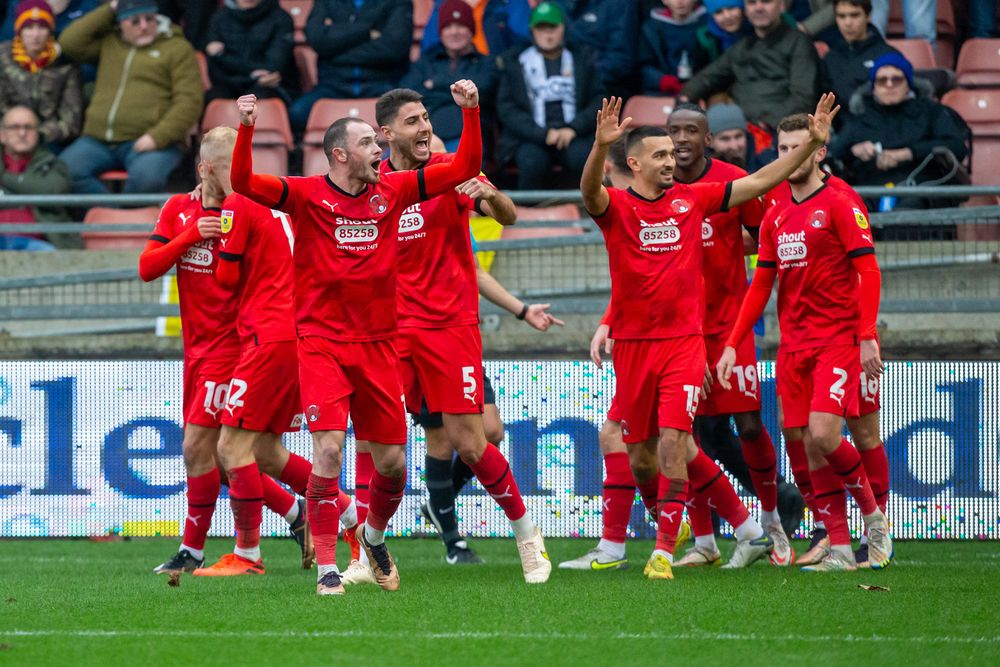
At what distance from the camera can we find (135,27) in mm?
13383

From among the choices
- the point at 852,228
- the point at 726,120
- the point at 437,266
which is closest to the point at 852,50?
the point at 726,120

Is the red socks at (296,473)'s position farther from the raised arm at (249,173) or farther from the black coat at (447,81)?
the black coat at (447,81)

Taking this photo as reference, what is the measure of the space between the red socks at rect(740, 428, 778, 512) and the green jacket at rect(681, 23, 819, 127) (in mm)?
4366

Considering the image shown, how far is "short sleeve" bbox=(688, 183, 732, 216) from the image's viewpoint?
7723 mm

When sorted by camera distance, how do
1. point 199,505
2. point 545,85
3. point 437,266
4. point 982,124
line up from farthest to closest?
point 545,85 < point 982,124 < point 199,505 < point 437,266

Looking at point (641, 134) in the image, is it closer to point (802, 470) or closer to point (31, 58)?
point (802, 470)

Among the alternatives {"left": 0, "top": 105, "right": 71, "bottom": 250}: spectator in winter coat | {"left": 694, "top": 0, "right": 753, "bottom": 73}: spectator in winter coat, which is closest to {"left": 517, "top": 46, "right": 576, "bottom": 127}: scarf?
{"left": 694, "top": 0, "right": 753, "bottom": 73}: spectator in winter coat

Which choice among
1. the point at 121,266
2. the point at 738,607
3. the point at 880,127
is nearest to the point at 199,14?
the point at 121,266

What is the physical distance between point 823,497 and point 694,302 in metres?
1.28

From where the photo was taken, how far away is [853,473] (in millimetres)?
8000

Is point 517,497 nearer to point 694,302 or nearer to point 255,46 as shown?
point 694,302

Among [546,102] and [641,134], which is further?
[546,102]

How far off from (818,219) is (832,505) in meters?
1.49

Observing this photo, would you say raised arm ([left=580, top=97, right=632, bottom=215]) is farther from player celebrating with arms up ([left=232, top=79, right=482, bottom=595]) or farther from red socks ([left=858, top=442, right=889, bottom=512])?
red socks ([left=858, top=442, right=889, bottom=512])
